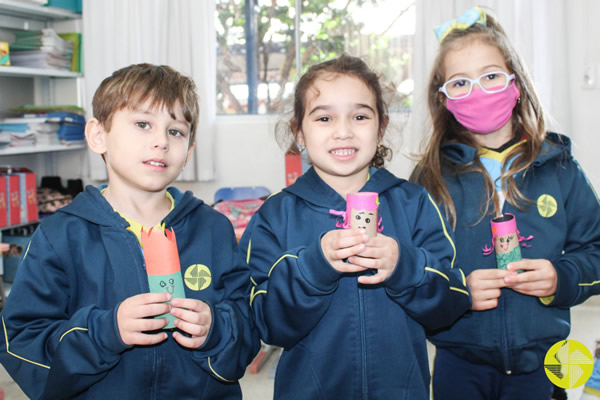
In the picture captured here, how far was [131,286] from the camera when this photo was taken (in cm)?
118

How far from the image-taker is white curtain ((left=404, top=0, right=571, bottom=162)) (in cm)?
364

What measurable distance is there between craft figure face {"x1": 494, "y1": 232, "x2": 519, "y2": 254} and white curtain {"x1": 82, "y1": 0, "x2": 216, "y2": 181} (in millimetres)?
3304

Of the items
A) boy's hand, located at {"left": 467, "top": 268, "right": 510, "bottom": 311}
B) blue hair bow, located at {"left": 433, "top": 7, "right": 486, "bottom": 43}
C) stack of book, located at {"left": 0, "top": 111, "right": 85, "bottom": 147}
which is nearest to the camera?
boy's hand, located at {"left": 467, "top": 268, "right": 510, "bottom": 311}

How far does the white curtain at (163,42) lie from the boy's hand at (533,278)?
10.9 ft

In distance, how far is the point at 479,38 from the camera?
1.52 metres

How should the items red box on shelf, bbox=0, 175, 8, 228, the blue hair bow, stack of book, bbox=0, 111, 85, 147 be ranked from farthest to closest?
stack of book, bbox=0, 111, 85, 147 < red box on shelf, bbox=0, 175, 8, 228 < the blue hair bow

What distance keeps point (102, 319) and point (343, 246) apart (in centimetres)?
51

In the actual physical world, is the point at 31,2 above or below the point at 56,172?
above

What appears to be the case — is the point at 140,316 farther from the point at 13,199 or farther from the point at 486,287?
the point at 13,199

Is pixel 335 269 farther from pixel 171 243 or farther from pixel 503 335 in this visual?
pixel 503 335

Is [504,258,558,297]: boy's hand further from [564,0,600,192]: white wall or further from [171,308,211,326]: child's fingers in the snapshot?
[564,0,600,192]: white wall

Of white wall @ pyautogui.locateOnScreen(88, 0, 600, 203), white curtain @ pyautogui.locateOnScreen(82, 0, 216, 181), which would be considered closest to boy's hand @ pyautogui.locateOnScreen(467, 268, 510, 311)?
white wall @ pyautogui.locateOnScreen(88, 0, 600, 203)

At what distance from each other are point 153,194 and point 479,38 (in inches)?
39.2

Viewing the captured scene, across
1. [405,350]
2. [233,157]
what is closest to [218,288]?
[405,350]
